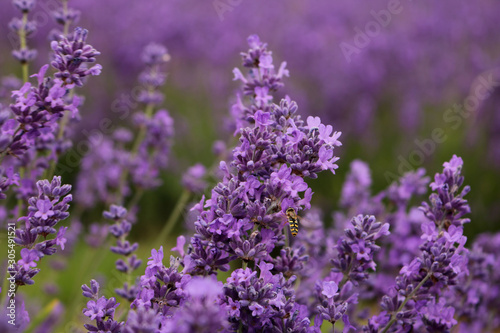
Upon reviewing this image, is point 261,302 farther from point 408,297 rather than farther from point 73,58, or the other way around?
point 73,58

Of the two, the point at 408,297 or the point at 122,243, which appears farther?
the point at 122,243

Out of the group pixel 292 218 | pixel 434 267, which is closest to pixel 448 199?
pixel 434 267

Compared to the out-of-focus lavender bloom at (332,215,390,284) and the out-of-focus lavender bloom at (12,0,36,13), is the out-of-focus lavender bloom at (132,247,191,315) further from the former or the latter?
the out-of-focus lavender bloom at (12,0,36,13)

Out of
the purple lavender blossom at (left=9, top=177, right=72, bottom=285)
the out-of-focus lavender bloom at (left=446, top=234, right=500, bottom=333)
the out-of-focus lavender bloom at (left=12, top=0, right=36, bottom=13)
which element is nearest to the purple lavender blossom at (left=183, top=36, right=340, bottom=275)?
the purple lavender blossom at (left=9, top=177, right=72, bottom=285)

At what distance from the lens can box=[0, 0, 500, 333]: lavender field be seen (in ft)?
4.22

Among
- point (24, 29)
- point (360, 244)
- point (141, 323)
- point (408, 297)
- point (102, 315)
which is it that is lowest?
point (141, 323)

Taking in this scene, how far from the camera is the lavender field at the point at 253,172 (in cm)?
129

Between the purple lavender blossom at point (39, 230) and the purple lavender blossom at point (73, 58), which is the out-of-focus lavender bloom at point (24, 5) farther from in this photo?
the purple lavender blossom at point (39, 230)

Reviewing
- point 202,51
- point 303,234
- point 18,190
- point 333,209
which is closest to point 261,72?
point 303,234

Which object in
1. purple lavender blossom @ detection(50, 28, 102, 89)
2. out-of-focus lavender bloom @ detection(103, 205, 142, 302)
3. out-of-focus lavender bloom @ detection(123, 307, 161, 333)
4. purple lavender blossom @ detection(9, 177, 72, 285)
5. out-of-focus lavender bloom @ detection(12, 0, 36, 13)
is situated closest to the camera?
out-of-focus lavender bloom @ detection(123, 307, 161, 333)

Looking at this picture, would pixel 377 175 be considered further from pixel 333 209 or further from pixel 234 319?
pixel 234 319

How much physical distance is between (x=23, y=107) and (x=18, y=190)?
43 centimetres

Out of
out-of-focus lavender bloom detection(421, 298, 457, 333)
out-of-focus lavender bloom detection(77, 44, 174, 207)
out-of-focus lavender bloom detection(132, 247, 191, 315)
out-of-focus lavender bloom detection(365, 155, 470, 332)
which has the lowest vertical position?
out-of-focus lavender bloom detection(132, 247, 191, 315)

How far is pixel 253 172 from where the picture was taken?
1313mm
